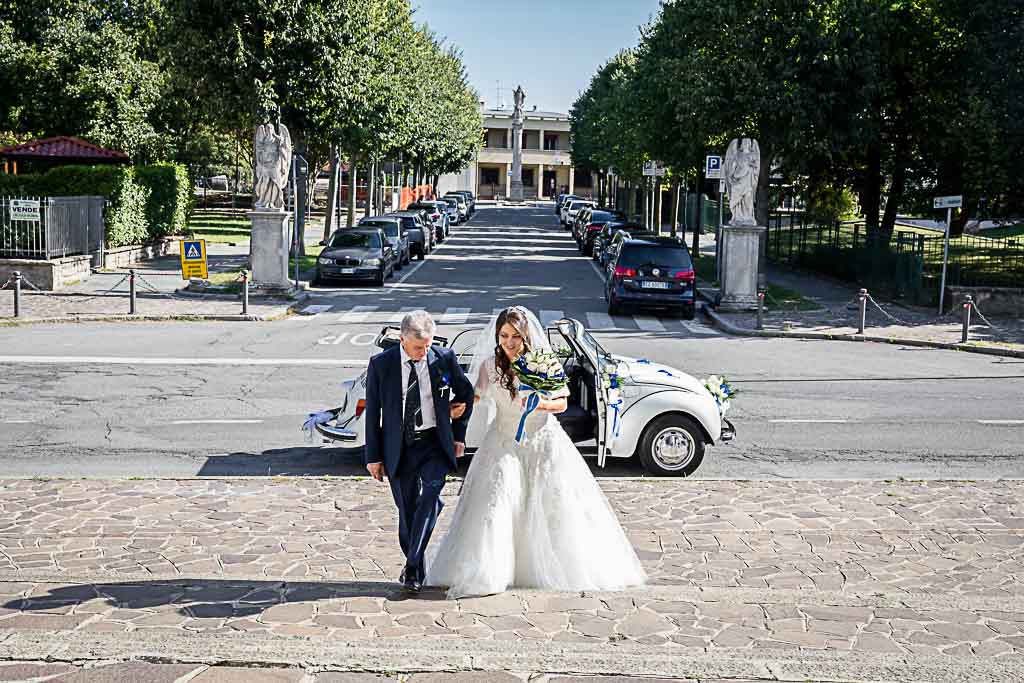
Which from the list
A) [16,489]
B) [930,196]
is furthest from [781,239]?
[16,489]

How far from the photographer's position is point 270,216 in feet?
88.8

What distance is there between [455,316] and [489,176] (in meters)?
116

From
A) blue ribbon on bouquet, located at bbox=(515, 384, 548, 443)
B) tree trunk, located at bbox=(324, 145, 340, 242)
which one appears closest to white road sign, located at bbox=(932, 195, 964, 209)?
blue ribbon on bouquet, located at bbox=(515, 384, 548, 443)

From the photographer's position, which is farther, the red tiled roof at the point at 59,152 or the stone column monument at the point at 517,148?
the stone column monument at the point at 517,148

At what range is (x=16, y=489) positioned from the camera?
31.0ft

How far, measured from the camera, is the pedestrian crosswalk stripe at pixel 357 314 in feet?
77.3

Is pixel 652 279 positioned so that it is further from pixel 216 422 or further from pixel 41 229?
pixel 41 229

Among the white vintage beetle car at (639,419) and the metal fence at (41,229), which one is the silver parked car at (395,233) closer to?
the metal fence at (41,229)

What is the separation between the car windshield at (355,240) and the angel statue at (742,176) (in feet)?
31.7

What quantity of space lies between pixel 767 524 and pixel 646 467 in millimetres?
2361

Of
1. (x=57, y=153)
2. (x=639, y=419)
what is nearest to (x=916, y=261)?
(x=639, y=419)

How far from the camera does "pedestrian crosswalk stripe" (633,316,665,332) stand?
76.7 feet

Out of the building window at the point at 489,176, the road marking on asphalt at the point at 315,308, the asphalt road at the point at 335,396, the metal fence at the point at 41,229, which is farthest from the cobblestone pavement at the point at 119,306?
the building window at the point at 489,176

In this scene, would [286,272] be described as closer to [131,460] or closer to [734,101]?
[734,101]
